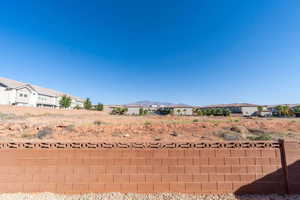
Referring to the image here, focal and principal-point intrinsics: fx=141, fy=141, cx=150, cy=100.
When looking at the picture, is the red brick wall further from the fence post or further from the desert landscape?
the desert landscape

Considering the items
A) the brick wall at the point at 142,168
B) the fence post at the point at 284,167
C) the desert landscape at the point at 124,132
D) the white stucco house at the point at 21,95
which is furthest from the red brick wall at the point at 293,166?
the white stucco house at the point at 21,95

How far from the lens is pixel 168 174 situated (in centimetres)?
386

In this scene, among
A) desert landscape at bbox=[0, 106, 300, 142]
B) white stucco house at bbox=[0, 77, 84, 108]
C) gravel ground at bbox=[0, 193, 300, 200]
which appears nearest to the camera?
gravel ground at bbox=[0, 193, 300, 200]

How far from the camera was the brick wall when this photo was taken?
3785 millimetres

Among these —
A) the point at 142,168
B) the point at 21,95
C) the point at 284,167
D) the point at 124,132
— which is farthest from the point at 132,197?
the point at 21,95

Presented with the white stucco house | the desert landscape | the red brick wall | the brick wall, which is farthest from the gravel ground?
the white stucco house

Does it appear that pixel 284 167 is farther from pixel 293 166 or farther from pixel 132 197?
pixel 132 197

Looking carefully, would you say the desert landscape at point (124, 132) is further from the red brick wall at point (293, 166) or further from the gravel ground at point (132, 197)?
the red brick wall at point (293, 166)

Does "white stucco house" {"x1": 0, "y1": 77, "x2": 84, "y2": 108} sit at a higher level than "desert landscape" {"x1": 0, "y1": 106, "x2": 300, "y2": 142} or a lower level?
higher

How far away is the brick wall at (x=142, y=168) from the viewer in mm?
3785

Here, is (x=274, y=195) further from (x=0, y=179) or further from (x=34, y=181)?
(x=0, y=179)

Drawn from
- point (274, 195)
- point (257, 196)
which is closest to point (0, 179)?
point (257, 196)

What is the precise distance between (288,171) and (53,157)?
636 cm

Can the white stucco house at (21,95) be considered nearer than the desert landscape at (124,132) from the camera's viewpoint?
No
